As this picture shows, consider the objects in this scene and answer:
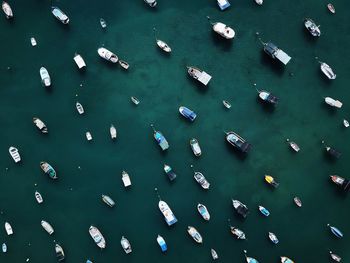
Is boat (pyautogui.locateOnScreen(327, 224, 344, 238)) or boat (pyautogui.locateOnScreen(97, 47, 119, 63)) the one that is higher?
boat (pyautogui.locateOnScreen(97, 47, 119, 63))

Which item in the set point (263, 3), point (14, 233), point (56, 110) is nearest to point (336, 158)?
point (263, 3)

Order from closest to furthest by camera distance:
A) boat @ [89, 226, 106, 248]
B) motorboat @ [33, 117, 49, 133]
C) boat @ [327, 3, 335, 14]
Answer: boat @ [89, 226, 106, 248]
motorboat @ [33, 117, 49, 133]
boat @ [327, 3, 335, 14]

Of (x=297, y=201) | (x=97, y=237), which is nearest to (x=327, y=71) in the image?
(x=297, y=201)

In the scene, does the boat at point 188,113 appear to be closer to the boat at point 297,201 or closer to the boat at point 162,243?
the boat at point 162,243

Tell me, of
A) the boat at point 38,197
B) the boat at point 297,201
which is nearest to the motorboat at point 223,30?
the boat at point 297,201

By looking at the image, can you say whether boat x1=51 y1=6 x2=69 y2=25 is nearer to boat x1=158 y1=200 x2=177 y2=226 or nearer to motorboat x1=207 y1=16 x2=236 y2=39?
motorboat x1=207 y1=16 x2=236 y2=39

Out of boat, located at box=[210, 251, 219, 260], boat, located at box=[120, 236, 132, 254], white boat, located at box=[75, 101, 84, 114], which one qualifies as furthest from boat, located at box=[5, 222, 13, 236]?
boat, located at box=[210, 251, 219, 260]

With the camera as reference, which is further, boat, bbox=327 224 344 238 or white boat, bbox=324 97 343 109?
white boat, bbox=324 97 343 109

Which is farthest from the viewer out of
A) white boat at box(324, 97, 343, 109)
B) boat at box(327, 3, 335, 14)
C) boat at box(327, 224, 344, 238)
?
boat at box(327, 3, 335, 14)
